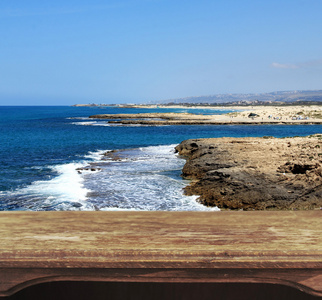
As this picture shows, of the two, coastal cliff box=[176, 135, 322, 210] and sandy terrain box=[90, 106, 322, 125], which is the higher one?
sandy terrain box=[90, 106, 322, 125]

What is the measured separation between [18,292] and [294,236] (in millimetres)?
1475

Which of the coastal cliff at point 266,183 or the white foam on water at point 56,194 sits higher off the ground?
the coastal cliff at point 266,183

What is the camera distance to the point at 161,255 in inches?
64.2

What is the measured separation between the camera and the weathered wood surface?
1611mm

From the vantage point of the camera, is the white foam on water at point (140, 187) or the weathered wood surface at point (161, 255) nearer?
the weathered wood surface at point (161, 255)

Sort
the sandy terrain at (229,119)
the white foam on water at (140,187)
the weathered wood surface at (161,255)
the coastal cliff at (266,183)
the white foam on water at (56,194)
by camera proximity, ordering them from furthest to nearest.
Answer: the sandy terrain at (229,119) < the white foam on water at (56,194) < the white foam on water at (140,187) < the coastal cliff at (266,183) < the weathered wood surface at (161,255)

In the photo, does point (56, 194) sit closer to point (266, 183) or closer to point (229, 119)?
point (266, 183)

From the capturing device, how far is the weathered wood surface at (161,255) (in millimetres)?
1611

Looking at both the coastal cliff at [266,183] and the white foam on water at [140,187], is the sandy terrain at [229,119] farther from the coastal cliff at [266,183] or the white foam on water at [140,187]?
the coastal cliff at [266,183]

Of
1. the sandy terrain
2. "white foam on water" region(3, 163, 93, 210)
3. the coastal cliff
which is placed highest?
the sandy terrain

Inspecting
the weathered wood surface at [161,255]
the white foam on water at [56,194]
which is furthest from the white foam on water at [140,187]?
the weathered wood surface at [161,255]

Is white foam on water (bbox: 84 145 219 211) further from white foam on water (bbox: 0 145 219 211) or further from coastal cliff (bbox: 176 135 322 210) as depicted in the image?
coastal cliff (bbox: 176 135 322 210)

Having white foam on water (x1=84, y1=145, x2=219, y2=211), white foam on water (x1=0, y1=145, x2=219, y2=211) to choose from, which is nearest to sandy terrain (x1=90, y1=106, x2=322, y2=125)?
white foam on water (x1=84, y1=145, x2=219, y2=211)

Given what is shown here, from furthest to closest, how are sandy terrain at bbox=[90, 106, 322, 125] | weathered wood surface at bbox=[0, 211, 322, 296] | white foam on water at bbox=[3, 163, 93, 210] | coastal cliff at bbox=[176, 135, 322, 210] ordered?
1. sandy terrain at bbox=[90, 106, 322, 125]
2. white foam on water at bbox=[3, 163, 93, 210]
3. coastal cliff at bbox=[176, 135, 322, 210]
4. weathered wood surface at bbox=[0, 211, 322, 296]
